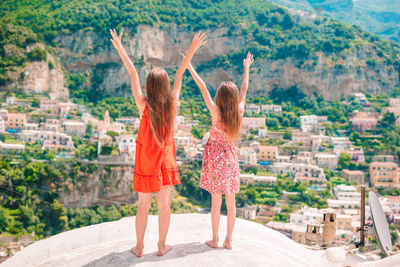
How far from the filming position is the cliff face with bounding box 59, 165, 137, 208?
18719mm

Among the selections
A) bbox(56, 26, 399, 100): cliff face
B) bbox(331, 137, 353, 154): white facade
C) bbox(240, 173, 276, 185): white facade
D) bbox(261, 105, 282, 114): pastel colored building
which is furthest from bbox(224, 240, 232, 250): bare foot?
bbox(56, 26, 399, 100): cliff face

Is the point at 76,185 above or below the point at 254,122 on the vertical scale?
below

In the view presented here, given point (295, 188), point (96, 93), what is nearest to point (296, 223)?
point (295, 188)

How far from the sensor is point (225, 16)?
42.2 meters

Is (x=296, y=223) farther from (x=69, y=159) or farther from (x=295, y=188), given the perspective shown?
(x=69, y=159)

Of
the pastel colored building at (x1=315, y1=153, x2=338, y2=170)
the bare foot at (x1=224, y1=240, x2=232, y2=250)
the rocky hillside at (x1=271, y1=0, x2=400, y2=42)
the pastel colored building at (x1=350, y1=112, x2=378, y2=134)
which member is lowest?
the pastel colored building at (x1=315, y1=153, x2=338, y2=170)

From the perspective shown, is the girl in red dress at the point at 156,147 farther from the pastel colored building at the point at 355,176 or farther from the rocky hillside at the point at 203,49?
the rocky hillside at the point at 203,49

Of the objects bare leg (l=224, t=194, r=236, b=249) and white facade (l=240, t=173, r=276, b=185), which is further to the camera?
white facade (l=240, t=173, r=276, b=185)

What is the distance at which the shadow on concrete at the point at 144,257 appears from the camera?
1.83 metres

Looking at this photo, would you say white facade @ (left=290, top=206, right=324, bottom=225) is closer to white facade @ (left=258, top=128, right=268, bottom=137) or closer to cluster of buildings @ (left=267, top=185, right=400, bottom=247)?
cluster of buildings @ (left=267, top=185, right=400, bottom=247)

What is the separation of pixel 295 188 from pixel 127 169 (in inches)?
377

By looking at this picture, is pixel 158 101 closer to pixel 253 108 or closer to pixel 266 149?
pixel 266 149

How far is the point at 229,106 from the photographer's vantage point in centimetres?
196

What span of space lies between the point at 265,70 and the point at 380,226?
122 feet
